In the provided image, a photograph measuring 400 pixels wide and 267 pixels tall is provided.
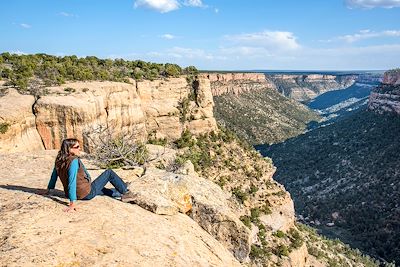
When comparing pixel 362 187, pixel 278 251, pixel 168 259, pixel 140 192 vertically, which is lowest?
pixel 362 187

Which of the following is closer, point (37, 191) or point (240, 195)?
point (37, 191)

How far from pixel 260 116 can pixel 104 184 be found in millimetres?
118676

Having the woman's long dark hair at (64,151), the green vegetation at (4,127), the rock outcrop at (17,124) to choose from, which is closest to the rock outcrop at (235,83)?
the rock outcrop at (17,124)

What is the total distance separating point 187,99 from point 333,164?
51.2 meters

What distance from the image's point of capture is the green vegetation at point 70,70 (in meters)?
26.9

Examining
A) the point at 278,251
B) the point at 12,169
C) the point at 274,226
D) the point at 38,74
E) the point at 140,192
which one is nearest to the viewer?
the point at 140,192

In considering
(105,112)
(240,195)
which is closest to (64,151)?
(105,112)

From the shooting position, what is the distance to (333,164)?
267ft

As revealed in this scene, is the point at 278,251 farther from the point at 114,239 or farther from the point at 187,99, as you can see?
the point at 114,239

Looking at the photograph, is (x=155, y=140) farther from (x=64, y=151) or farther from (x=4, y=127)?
(x=64, y=151)

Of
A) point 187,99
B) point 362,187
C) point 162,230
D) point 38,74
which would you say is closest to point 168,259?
point 162,230

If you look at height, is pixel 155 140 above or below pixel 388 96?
above

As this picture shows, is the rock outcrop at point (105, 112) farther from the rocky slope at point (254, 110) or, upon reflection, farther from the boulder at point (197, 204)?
the rocky slope at point (254, 110)

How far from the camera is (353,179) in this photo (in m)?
70.9
